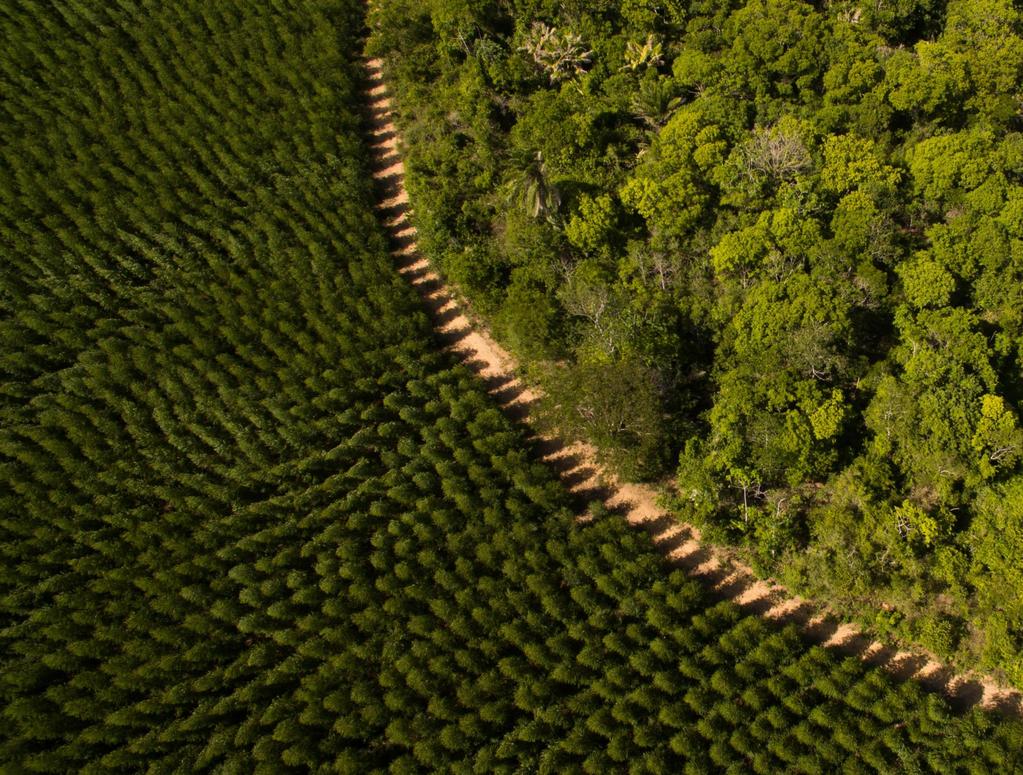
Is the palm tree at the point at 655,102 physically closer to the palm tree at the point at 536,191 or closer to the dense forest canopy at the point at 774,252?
the dense forest canopy at the point at 774,252

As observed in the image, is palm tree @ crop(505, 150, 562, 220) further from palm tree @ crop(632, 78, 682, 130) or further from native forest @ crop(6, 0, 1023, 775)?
palm tree @ crop(632, 78, 682, 130)

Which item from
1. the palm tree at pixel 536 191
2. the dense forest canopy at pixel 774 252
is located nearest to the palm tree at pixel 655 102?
the dense forest canopy at pixel 774 252

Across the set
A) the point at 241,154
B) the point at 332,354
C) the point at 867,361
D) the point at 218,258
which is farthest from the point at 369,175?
the point at 867,361

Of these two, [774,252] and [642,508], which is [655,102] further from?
[642,508]

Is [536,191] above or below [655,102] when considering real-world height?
below

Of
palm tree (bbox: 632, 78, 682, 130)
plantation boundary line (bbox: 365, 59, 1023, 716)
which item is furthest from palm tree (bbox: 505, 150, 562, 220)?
palm tree (bbox: 632, 78, 682, 130)

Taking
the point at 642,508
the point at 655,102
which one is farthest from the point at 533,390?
the point at 655,102
